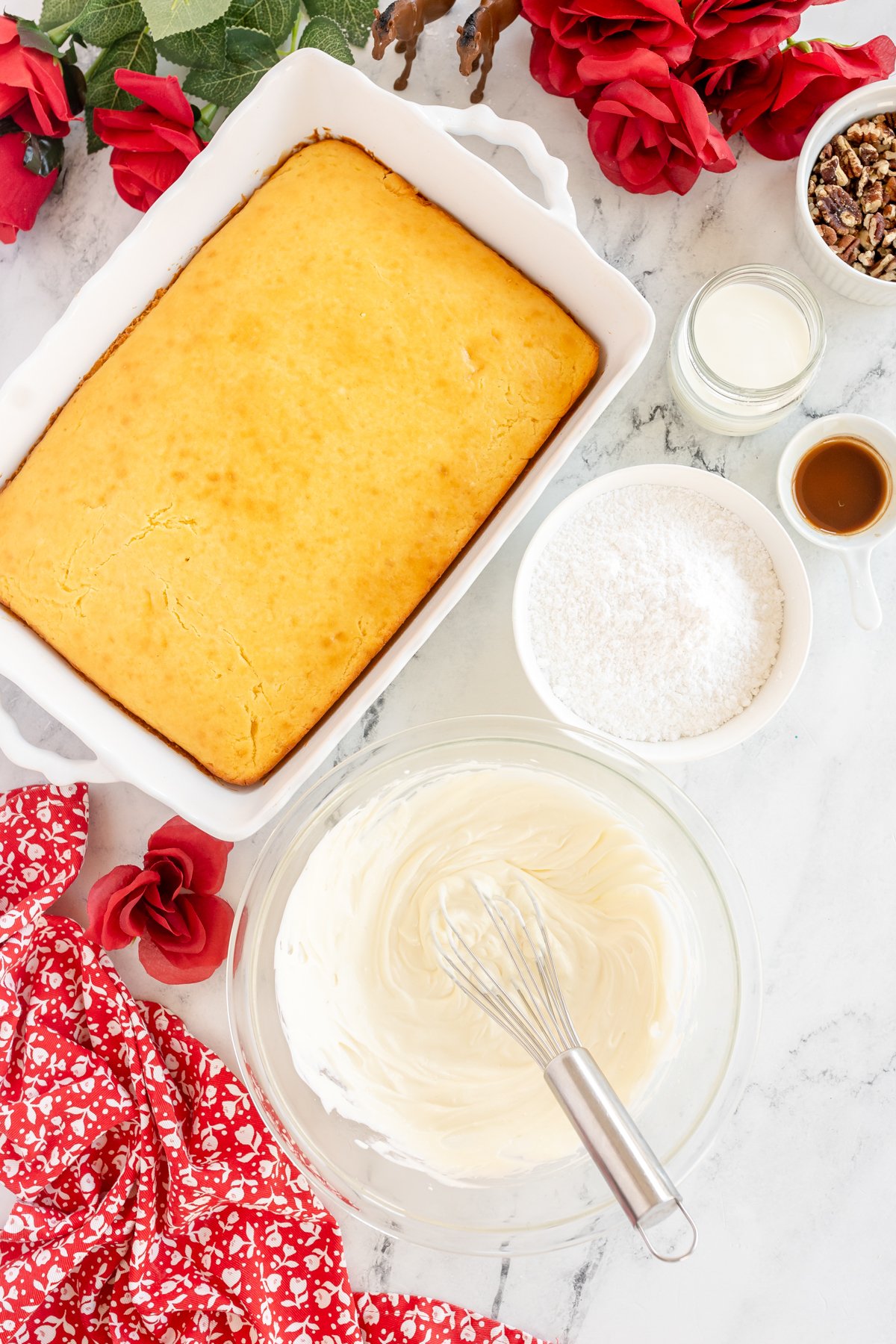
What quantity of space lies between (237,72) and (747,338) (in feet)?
2.18

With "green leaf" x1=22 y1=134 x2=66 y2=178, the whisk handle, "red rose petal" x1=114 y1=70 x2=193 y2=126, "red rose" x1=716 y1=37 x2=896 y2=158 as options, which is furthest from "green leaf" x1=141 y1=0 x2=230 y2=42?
the whisk handle

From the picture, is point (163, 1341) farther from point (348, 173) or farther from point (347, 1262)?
point (348, 173)

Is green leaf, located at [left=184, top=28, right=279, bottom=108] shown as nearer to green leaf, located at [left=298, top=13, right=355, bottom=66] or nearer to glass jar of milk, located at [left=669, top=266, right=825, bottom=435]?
green leaf, located at [left=298, top=13, right=355, bottom=66]

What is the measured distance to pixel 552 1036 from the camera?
103cm

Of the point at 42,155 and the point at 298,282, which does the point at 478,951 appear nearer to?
the point at 298,282

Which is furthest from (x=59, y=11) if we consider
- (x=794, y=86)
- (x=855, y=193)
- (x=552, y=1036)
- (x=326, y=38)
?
(x=552, y=1036)

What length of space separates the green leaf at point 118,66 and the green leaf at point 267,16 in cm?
11

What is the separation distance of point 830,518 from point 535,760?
464mm

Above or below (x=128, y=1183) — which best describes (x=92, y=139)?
above

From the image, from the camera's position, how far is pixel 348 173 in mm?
1069

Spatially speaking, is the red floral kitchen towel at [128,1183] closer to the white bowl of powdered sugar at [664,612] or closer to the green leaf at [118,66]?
the white bowl of powdered sugar at [664,612]

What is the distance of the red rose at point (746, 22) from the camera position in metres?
1.05

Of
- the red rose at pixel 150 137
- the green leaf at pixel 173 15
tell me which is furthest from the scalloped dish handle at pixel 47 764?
the green leaf at pixel 173 15

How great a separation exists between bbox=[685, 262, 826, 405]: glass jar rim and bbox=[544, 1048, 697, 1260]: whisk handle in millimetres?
733
